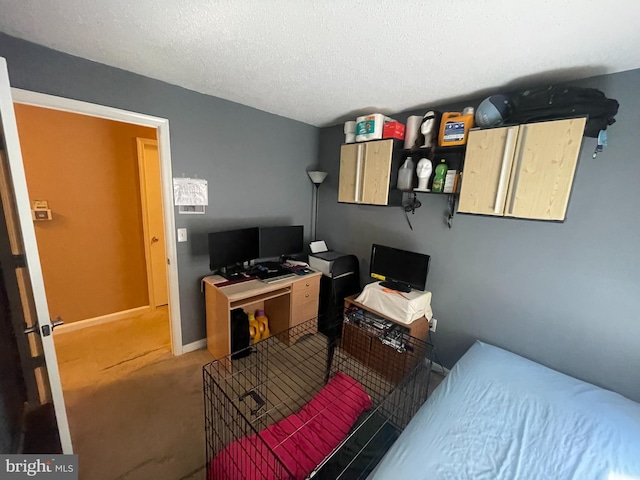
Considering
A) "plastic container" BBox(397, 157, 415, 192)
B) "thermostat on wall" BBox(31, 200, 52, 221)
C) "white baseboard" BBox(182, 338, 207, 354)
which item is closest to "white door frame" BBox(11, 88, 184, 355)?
"white baseboard" BBox(182, 338, 207, 354)

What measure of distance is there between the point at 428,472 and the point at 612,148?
80.7 inches

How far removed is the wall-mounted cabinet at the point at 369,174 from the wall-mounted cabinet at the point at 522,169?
0.60 m

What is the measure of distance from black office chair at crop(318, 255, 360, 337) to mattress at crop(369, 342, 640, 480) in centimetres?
131

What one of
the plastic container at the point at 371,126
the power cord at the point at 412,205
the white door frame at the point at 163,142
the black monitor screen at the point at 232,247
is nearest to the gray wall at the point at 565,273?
the power cord at the point at 412,205

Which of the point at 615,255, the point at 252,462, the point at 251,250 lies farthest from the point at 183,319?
the point at 615,255

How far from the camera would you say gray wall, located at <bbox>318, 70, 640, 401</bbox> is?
4.96 feet

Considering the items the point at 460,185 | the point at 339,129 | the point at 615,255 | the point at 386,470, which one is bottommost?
the point at 386,470

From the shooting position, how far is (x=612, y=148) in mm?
1520

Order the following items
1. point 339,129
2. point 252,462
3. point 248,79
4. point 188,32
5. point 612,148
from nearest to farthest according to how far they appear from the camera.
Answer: point 252,462 < point 188,32 < point 612,148 < point 248,79 < point 339,129

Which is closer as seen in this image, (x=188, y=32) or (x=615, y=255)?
(x=188, y=32)

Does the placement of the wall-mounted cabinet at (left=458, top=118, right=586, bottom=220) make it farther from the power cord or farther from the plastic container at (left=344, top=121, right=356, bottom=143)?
the plastic container at (left=344, top=121, right=356, bottom=143)

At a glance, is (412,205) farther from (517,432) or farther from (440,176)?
(517,432)

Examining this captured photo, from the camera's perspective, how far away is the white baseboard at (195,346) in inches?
96.2

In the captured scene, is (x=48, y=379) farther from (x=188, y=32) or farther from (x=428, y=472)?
(x=188, y=32)
